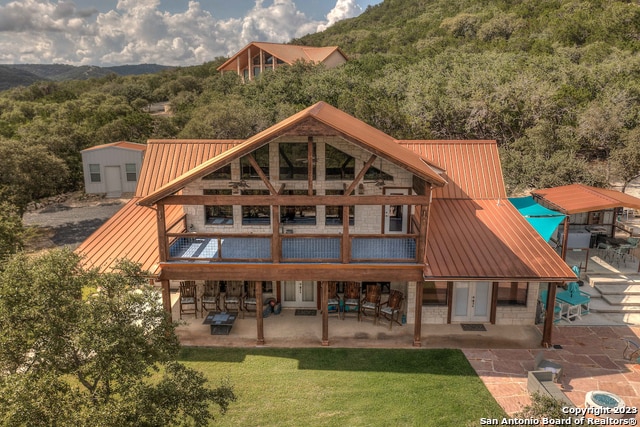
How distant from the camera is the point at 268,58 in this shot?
59250 mm

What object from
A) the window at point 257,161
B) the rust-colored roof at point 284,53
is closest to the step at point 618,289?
the window at point 257,161

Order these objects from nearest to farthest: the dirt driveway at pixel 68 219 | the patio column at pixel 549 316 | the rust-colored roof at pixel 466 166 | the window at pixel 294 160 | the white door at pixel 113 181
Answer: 1. the patio column at pixel 549 316
2. the window at pixel 294 160
3. the rust-colored roof at pixel 466 166
4. the dirt driveway at pixel 68 219
5. the white door at pixel 113 181

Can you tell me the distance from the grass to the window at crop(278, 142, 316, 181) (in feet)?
18.5

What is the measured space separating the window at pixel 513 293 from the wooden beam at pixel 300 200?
17.6 feet

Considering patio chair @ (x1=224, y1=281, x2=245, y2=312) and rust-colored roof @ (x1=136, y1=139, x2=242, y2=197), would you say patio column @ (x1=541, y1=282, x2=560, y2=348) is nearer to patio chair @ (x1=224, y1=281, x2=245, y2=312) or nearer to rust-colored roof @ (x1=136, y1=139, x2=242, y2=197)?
patio chair @ (x1=224, y1=281, x2=245, y2=312)

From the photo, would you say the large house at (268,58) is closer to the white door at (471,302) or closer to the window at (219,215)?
the window at (219,215)

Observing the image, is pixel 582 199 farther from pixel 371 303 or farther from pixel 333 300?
pixel 333 300

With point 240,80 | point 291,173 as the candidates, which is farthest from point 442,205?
point 240,80

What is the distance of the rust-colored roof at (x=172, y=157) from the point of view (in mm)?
18906

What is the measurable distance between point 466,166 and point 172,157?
12457mm

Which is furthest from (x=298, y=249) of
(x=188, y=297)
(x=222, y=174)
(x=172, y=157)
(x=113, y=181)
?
(x=113, y=181)

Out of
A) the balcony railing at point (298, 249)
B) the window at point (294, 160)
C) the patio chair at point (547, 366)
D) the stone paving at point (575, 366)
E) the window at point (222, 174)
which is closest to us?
the stone paving at point (575, 366)

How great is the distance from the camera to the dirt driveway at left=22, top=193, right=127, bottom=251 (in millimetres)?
Result: 26395

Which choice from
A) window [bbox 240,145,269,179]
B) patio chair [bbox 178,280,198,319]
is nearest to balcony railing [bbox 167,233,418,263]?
patio chair [bbox 178,280,198,319]
